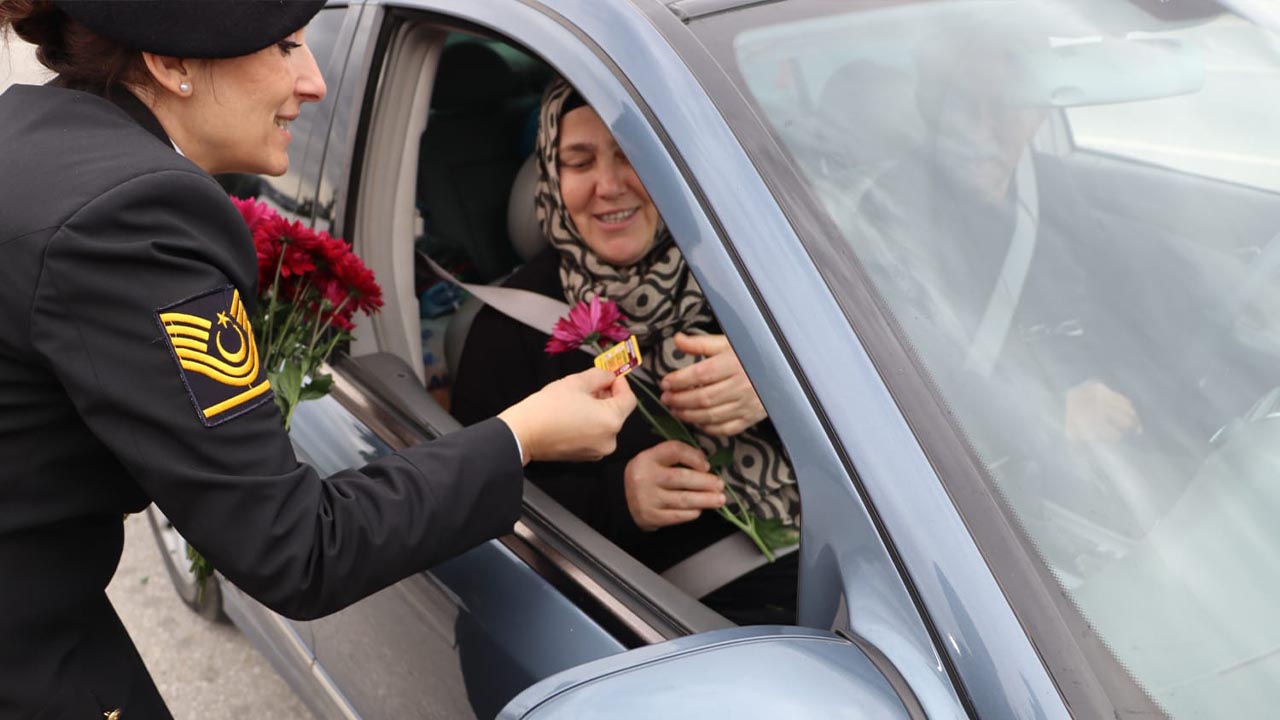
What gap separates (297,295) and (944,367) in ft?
3.23

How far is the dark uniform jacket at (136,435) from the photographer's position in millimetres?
960

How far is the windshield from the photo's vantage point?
101 cm

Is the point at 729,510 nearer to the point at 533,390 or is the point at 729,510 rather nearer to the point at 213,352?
the point at 533,390

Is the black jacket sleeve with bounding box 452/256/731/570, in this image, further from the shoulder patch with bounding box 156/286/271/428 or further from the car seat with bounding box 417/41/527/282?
the shoulder patch with bounding box 156/286/271/428

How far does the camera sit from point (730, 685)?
93 centimetres

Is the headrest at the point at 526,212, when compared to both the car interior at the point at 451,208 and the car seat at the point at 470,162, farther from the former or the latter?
the car seat at the point at 470,162

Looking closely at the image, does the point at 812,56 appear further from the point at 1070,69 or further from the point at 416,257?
the point at 416,257

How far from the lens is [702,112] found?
1184mm

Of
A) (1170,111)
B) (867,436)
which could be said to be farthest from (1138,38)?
(867,436)

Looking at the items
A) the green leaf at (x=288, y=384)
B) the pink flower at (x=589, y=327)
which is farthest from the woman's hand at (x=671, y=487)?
the green leaf at (x=288, y=384)

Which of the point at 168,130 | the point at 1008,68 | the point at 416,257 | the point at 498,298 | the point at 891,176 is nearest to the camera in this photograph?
the point at 168,130

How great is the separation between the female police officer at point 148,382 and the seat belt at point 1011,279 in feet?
1.70

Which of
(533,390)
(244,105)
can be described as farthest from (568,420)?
(533,390)

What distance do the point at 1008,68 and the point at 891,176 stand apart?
0.30 meters
